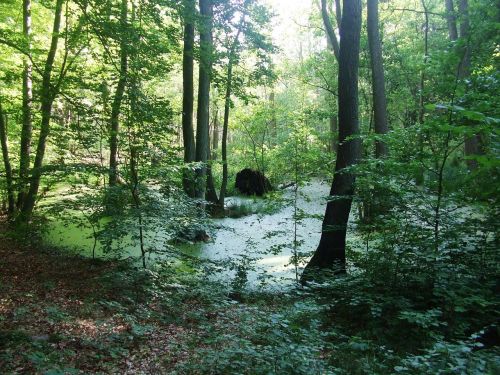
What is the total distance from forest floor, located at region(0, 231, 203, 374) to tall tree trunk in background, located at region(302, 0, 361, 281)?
2.97 meters

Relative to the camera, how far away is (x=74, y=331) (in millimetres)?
3754

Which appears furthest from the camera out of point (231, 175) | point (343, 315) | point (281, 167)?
point (231, 175)

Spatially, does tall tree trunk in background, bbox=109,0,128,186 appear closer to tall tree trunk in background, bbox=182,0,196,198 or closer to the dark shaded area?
tall tree trunk in background, bbox=182,0,196,198

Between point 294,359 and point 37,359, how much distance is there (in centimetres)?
182

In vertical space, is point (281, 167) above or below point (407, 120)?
below

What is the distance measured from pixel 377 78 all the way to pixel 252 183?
858 cm

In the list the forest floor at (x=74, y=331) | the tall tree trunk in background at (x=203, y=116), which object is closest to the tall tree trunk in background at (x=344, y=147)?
the forest floor at (x=74, y=331)

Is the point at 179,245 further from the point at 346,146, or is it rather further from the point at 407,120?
the point at 407,120

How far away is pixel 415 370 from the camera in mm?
2643

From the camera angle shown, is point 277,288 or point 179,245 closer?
point 277,288

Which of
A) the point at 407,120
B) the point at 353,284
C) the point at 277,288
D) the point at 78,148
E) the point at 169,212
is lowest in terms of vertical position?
the point at 277,288

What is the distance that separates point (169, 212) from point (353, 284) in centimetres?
279

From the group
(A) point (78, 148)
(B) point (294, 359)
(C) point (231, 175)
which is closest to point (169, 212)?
(A) point (78, 148)

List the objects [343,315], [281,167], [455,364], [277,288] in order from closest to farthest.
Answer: [455,364]
[343,315]
[277,288]
[281,167]
